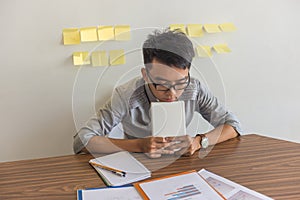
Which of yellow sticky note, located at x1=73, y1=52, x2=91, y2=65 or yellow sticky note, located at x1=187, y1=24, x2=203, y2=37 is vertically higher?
yellow sticky note, located at x1=187, y1=24, x2=203, y2=37

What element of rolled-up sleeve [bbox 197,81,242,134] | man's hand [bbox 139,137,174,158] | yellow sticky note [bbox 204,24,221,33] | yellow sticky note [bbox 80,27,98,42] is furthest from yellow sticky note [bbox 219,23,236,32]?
man's hand [bbox 139,137,174,158]

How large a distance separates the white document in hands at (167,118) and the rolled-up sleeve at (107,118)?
0.65ft

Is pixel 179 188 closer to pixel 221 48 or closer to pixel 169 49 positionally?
pixel 169 49

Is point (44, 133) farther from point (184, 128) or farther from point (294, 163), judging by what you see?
point (294, 163)

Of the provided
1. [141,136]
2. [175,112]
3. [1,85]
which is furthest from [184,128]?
[1,85]

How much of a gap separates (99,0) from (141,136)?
810mm

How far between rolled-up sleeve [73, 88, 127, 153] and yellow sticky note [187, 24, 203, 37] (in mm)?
711

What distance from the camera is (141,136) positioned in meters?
1.31

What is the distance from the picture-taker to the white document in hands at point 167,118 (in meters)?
1.18

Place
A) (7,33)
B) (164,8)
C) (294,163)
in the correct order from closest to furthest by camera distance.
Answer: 1. (294,163)
2. (7,33)
3. (164,8)

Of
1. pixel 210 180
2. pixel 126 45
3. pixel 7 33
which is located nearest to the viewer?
pixel 210 180

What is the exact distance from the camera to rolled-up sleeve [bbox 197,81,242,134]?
1.44m

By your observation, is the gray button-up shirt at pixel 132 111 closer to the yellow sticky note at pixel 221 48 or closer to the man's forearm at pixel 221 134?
the man's forearm at pixel 221 134

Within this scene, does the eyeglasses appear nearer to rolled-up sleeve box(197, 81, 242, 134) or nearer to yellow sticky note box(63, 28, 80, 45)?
rolled-up sleeve box(197, 81, 242, 134)
